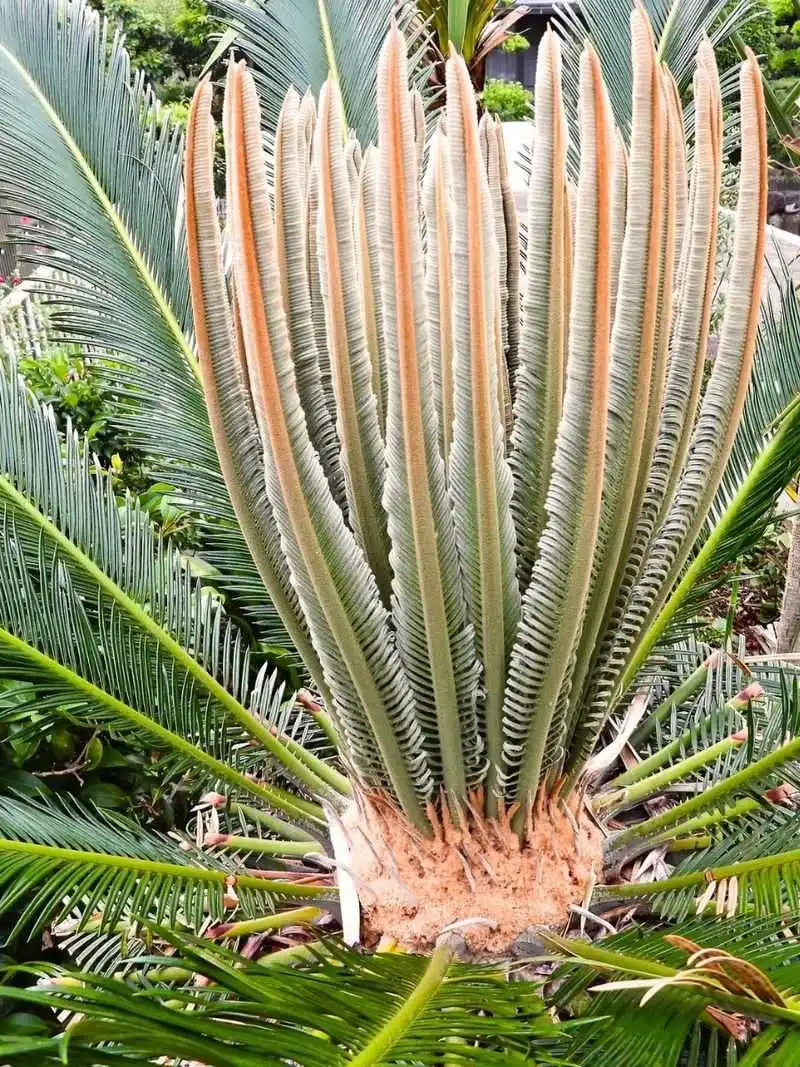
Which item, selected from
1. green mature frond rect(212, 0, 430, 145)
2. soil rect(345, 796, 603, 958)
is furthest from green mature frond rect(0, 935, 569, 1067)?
green mature frond rect(212, 0, 430, 145)

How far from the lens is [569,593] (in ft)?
3.31

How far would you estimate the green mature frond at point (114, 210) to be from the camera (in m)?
1.47

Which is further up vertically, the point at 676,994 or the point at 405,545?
the point at 405,545

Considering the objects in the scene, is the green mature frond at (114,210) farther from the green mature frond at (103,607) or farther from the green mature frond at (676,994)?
the green mature frond at (676,994)

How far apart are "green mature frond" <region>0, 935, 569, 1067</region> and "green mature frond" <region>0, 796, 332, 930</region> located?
222 mm

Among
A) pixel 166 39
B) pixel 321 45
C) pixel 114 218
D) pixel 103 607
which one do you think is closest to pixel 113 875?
pixel 103 607

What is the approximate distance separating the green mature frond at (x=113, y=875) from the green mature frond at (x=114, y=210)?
49 cm

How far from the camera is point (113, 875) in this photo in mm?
1085

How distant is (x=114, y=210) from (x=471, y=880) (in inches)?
43.8

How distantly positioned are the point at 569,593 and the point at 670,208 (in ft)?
Result: 1.37

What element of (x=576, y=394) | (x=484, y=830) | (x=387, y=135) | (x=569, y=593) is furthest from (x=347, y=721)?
(x=387, y=135)

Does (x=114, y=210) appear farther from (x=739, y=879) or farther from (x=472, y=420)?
(x=739, y=879)

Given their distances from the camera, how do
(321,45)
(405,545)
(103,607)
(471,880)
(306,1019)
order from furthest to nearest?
1. (321,45)
2. (103,607)
3. (471,880)
4. (405,545)
5. (306,1019)

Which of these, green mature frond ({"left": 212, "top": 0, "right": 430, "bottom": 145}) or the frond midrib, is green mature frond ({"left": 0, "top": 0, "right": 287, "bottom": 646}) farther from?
green mature frond ({"left": 212, "top": 0, "right": 430, "bottom": 145})
